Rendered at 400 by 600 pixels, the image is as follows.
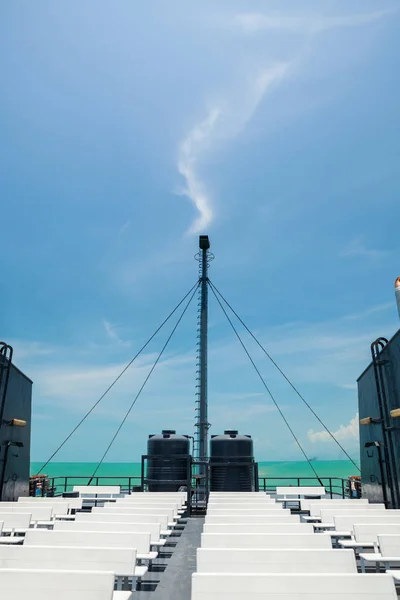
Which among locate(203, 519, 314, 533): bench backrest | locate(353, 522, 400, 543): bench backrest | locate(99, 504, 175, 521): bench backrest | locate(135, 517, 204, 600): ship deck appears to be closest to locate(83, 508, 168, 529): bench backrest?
locate(135, 517, 204, 600): ship deck

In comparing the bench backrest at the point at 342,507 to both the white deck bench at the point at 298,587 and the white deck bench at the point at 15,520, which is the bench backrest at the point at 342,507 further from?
the white deck bench at the point at 298,587

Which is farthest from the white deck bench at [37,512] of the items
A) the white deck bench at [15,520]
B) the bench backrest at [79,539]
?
the bench backrest at [79,539]

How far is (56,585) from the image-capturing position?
385 centimetres

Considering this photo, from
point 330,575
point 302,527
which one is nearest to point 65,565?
point 330,575

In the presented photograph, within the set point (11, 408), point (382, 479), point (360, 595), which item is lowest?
point (360, 595)

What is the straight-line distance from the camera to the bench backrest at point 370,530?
6.79 metres

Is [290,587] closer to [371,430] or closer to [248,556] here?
[248,556]

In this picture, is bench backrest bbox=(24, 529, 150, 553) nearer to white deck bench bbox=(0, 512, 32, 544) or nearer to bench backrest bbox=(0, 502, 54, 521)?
white deck bench bbox=(0, 512, 32, 544)

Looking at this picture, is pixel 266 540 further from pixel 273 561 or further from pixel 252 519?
pixel 252 519

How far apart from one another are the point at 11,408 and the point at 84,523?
5.52 meters

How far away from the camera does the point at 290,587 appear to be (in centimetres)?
367

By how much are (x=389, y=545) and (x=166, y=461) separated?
10782 millimetres

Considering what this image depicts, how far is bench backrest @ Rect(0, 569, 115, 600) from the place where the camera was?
3.79m

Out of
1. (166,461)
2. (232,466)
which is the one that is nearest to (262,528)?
(232,466)
